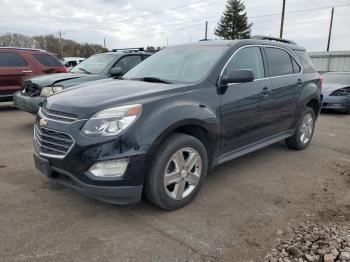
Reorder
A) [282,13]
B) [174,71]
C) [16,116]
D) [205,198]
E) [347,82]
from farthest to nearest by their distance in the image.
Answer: [282,13] → [347,82] → [16,116] → [174,71] → [205,198]

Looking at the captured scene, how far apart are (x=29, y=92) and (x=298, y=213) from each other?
5685 millimetres

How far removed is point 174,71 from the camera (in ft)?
14.1

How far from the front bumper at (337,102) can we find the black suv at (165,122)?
6.38 metres

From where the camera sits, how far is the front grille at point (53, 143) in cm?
314

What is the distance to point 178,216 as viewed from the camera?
3416mm

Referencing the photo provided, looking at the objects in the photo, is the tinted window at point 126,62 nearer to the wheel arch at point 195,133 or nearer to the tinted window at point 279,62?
the tinted window at point 279,62

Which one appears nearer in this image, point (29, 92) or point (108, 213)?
point (108, 213)

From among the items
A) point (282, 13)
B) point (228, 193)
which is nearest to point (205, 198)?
point (228, 193)

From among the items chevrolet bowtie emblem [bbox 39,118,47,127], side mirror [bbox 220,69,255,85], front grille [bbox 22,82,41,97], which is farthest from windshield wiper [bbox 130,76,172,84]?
front grille [bbox 22,82,41,97]

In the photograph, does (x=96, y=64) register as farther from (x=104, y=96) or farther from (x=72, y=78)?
(x=104, y=96)

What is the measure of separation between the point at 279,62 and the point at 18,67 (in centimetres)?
753

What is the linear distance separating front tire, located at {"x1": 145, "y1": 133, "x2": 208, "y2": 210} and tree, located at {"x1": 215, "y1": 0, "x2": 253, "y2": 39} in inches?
1936

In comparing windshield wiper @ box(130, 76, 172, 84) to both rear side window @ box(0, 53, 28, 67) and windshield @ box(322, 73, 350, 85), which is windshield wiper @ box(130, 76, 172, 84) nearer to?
rear side window @ box(0, 53, 28, 67)

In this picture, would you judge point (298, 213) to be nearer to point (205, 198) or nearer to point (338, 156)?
point (205, 198)
